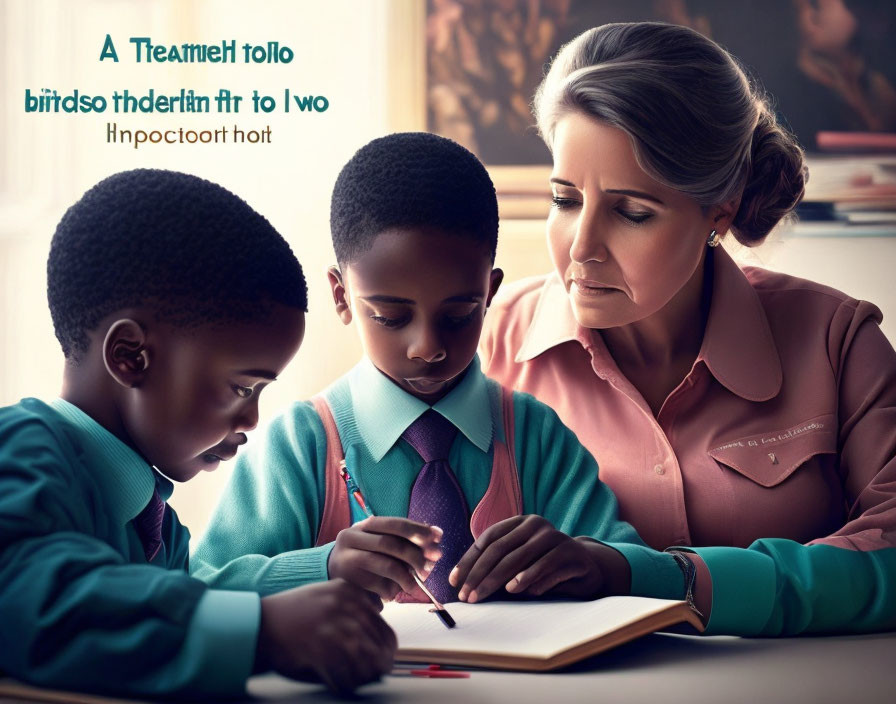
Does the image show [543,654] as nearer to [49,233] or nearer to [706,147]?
[706,147]

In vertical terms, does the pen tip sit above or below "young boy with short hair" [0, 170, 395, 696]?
below

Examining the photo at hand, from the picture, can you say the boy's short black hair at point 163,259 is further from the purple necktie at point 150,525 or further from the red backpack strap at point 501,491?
the red backpack strap at point 501,491

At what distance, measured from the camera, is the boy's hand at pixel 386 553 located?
3.57 ft

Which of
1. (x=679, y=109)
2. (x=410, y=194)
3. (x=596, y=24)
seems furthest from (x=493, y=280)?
(x=596, y=24)

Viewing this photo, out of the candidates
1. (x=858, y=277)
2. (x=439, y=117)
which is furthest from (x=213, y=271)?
(x=858, y=277)

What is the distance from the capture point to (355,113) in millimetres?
2701

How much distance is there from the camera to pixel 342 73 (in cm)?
269

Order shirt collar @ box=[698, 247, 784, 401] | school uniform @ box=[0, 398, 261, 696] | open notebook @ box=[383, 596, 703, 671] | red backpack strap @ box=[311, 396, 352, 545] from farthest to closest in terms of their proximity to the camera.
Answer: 1. shirt collar @ box=[698, 247, 784, 401]
2. red backpack strap @ box=[311, 396, 352, 545]
3. open notebook @ box=[383, 596, 703, 671]
4. school uniform @ box=[0, 398, 261, 696]

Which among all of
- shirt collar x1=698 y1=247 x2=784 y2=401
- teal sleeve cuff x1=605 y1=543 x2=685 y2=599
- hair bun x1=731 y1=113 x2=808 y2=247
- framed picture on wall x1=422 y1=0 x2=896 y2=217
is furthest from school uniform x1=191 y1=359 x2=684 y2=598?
framed picture on wall x1=422 y1=0 x2=896 y2=217

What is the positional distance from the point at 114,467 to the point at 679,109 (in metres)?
0.99

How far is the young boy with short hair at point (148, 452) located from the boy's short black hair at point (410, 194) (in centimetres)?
24

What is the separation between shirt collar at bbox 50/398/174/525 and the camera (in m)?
1.00

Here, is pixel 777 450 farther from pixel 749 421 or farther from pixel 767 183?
pixel 767 183

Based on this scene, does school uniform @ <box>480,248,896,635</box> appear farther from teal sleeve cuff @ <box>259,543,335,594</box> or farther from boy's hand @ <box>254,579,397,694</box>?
boy's hand @ <box>254,579,397,694</box>
